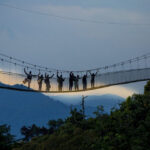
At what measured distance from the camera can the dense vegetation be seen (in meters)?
21.1

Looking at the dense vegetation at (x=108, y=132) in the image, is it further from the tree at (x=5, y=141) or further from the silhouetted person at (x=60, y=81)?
the silhouetted person at (x=60, y=81)

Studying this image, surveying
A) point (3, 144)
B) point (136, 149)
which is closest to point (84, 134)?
point (136, 149)

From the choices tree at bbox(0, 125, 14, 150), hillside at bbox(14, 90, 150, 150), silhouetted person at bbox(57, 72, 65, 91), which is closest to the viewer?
hillside at bbox(14, 90, 150, 150)

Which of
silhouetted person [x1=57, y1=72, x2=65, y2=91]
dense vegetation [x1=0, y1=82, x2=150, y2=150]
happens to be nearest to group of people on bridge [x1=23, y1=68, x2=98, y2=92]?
silhouetted person [x1=57, y1=72, x2=65, y2=91]

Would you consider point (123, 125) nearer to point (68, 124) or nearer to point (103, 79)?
point (68, 124)

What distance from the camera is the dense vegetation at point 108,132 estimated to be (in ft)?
69.2

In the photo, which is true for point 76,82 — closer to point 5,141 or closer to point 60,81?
point 60,81

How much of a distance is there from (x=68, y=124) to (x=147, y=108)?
16.0 ft

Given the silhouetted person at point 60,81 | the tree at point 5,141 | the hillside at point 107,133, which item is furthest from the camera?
the silhouetted person at point 60,81

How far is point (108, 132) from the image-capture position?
22609mm

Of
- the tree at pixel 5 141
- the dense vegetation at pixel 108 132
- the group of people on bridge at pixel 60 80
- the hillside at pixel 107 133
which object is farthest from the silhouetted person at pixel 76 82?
the hillside at pixel 107 133

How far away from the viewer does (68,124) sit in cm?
2488

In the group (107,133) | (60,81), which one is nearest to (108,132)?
(107,133)

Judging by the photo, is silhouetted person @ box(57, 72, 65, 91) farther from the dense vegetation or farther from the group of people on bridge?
the dense vegetation
